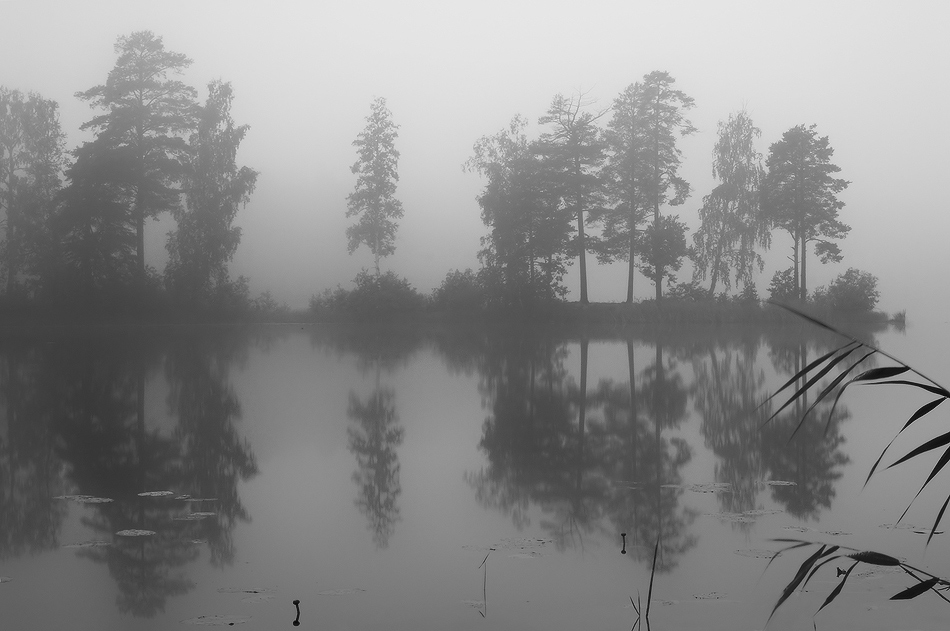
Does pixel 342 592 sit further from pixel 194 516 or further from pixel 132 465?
pixel 132 465

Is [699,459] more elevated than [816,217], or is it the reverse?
[816,217]

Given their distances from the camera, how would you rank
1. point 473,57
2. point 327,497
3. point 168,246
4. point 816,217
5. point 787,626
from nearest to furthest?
1. point 787,626
2. point 327,497
3. point 168,246
4. point 816,217
5. point 473,57

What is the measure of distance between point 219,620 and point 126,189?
3596cm

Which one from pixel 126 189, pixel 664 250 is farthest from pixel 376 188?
pixel 664 250

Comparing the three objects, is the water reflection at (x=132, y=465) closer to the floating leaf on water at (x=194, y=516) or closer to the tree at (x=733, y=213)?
the floating leaf on water at (x=194, y=516)

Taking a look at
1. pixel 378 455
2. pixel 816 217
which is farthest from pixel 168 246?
pixel 378 455

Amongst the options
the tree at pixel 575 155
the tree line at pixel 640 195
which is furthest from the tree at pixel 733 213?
the tree at pixel 575 155

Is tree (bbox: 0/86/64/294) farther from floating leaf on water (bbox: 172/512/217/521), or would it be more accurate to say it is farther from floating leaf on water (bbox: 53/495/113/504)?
floating leaf on water (bbox: 172/512/217/521)

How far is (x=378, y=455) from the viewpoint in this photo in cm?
781

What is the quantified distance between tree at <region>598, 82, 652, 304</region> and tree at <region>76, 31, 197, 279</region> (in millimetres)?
17350

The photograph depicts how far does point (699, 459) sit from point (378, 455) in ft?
8.45

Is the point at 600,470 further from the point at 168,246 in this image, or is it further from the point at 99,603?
the point at 168,246

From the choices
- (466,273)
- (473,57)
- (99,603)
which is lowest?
(99,603)

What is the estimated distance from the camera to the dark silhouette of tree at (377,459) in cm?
560
